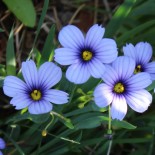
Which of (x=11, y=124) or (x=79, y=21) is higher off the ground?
(x=79, y=21)

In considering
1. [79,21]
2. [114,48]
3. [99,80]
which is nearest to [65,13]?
[79,21]

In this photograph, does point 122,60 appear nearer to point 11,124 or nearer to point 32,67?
point 32,67

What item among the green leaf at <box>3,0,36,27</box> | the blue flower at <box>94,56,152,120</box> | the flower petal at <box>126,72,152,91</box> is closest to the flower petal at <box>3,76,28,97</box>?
the blue flower at <box>94,56,152,120</box>

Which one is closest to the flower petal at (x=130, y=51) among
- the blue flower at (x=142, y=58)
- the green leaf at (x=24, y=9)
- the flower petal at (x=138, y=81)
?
the blue flower at (x=142, y=58)

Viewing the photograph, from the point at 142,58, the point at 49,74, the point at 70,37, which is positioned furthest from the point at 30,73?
the point at 142,58

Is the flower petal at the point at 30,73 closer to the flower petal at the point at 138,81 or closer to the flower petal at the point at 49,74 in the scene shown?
the flower petal at the point at 49,74

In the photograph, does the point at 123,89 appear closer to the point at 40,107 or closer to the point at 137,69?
the point at 137,69
